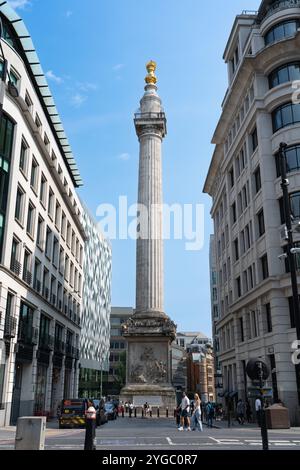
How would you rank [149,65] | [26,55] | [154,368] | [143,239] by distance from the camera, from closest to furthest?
[26,55], [154,368], [143,239], [149,65]

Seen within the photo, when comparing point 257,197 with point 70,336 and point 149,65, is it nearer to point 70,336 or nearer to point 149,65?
point 70,336

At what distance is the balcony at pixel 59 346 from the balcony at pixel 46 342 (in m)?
1.99

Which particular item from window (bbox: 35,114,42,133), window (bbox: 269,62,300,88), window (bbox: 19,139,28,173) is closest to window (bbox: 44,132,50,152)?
window (bbox: 35,114,42,133)

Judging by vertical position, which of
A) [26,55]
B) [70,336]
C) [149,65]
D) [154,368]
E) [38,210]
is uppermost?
[149,65]

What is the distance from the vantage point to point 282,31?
39.8m

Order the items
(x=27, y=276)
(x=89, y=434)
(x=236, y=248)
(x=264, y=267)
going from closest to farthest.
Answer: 1. (x=89, y=434)
2. (x=27, y=276)
3. (x=264, y=267)
4. (x=236, y=248)

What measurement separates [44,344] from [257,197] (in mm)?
22566

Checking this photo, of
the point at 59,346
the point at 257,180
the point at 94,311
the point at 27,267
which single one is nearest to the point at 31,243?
the point at 27,267

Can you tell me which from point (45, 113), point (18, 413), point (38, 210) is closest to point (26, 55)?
point (45, 113)

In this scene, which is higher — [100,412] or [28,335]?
[28,335]

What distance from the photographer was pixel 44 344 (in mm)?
41250

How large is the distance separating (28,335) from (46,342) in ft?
20.7

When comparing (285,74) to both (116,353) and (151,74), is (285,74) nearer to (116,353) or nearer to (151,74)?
(151,74)

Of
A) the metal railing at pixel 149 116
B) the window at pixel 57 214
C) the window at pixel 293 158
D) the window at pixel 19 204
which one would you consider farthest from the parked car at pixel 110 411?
the metal railing at pixel 149 116
